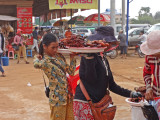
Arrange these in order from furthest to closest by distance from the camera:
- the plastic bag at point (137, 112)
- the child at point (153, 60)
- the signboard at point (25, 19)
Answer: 1. the signboard at point (25, 19)
2. the plastic bag at point (137, 112)
3. the child at point (153, 60)

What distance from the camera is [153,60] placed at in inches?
128

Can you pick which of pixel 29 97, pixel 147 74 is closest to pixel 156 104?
pixel 147 74

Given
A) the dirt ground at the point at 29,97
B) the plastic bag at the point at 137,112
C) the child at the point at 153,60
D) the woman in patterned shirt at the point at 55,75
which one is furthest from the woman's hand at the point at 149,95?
the dirt ground at the point at 29,97

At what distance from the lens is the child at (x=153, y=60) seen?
316cm

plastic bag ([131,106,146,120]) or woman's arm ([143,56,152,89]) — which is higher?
woman's arm ([143,56,152,89])

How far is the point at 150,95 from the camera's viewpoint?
324cm

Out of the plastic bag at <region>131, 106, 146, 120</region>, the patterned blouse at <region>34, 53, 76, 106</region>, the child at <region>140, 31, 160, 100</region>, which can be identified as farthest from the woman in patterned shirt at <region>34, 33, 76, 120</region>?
the child at <region>140, 31, 160, 100</region>

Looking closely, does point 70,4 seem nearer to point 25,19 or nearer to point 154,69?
point 25,19

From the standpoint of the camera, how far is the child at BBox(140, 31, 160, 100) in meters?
3.16

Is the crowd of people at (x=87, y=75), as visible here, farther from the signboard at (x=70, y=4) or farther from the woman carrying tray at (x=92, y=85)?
the signboard at (x=70, y=4)

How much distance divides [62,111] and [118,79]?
6.96 m

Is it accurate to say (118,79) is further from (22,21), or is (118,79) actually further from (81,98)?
(22,21)

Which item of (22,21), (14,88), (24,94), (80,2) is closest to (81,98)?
(24,94)

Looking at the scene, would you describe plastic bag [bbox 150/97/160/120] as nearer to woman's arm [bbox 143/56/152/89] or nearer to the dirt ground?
woman's arm [bbox 143/56/152/89]
